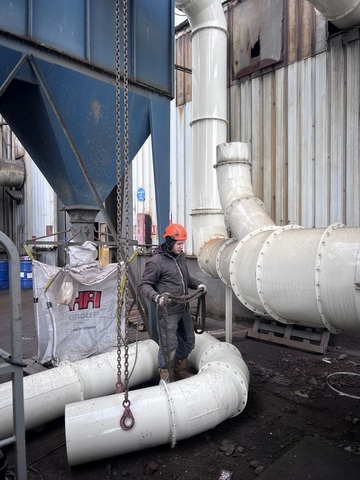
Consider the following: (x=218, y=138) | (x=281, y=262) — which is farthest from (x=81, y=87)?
(x=281, y=262)

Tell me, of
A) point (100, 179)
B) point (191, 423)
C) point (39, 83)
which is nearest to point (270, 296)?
point (191, 423)

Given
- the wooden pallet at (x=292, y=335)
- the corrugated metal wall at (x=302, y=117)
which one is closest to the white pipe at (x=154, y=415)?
the wooden pallet at (x=292, y=335)

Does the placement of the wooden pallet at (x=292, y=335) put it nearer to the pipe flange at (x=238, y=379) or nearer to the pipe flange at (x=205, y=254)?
the pipe flange at (x=205, y=254)

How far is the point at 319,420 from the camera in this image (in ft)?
10.1

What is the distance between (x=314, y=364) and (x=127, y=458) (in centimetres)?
264

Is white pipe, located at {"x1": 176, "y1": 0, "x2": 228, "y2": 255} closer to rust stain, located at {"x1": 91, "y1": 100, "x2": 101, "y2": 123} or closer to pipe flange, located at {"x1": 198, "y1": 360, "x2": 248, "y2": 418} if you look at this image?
rust stain, located at {"x1": 91, "y1": 100, "x2": 101, "y2": 123}

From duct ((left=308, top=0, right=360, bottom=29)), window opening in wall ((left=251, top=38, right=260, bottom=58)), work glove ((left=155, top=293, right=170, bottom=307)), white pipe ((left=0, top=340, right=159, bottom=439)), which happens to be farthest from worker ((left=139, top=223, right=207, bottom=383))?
window opening in wall ((left=251, top=38, right=260, bottom=58))

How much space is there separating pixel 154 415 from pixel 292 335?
3005mm

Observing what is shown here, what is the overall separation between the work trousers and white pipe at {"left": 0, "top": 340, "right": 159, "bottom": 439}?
274 millimetres

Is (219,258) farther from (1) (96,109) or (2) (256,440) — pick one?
(1) (96,109)

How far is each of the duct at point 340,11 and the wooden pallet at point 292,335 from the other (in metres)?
3.96

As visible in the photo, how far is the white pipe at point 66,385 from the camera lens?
9.25 ft

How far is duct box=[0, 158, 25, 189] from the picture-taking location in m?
11.2

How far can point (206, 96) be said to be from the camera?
4.93 metres
